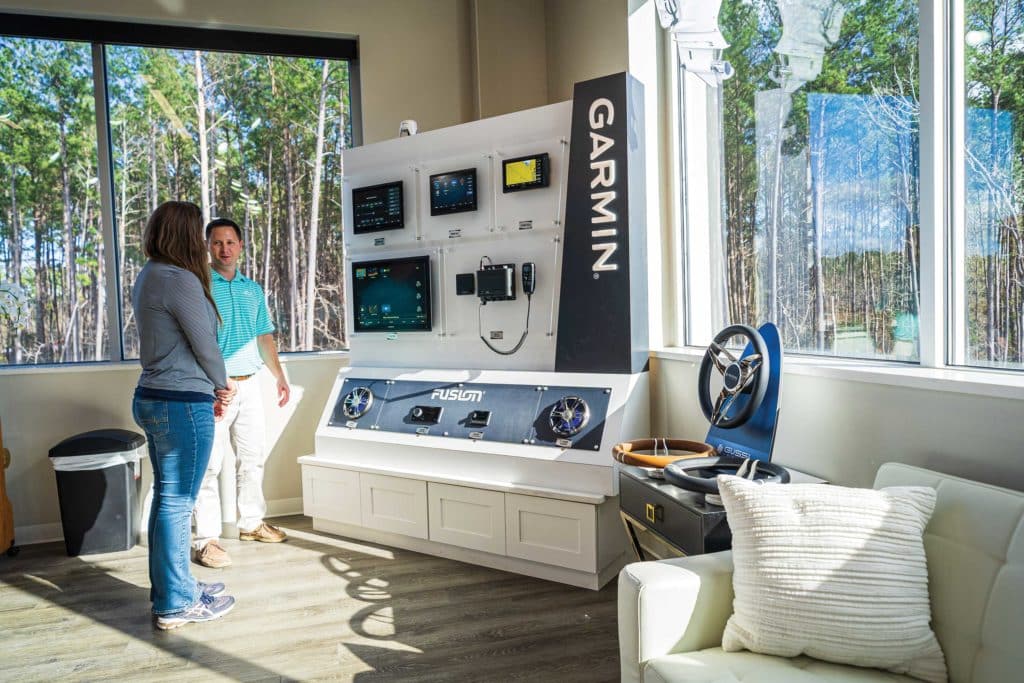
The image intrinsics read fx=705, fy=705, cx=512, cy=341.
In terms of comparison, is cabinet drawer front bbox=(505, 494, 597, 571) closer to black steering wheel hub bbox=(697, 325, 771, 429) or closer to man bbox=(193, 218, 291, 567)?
black steering wheel hub bbox=(697, 325, 771, 429)

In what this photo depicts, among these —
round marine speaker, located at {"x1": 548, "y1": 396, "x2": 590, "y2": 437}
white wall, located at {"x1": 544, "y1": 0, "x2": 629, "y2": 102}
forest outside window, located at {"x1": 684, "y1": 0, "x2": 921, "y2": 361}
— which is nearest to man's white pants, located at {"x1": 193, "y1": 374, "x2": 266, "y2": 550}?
round marine speaker, located at {"x1": 548, "y1": 396, "x2": 590, "y2": 437}

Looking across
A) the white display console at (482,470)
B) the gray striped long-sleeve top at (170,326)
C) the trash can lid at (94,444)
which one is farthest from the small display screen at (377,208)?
the trash can lid at (94,444)

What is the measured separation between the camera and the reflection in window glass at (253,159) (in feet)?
14.0

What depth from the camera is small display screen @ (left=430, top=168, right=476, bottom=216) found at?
3623mm

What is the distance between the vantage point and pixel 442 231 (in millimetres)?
3791

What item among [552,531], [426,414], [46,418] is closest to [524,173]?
[426,414]

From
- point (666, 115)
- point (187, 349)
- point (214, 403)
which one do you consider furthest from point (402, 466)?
point (666, 115)

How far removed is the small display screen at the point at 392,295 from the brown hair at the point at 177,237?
1.30 meters

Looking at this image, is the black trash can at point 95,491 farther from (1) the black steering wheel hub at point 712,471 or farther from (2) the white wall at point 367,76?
(1) the black steering wheel hub at point 712,471

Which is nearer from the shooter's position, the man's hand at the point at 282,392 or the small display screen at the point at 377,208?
the small display screen at the point at 377,208

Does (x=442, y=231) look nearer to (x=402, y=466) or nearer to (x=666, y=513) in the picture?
(x=402, y=466)

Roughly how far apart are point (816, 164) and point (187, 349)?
8.44ft

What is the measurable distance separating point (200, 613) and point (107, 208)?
260cm

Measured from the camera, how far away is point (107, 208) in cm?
420
